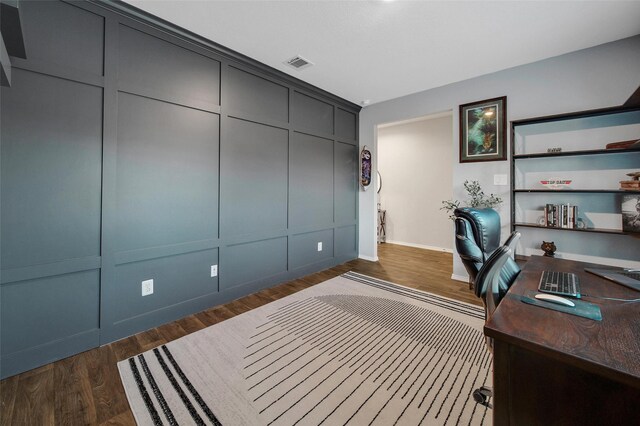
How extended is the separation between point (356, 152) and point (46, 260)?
157 inches

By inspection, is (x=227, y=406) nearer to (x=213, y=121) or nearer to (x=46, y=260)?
(x=46, y=260)

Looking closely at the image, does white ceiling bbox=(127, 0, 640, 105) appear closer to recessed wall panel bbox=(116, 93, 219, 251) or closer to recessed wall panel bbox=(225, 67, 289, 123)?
recessed wall panel bbox=(225, 67, 289, 123)

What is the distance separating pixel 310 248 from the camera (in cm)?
375

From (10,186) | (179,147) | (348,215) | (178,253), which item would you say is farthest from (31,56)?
(348,215)

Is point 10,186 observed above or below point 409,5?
below

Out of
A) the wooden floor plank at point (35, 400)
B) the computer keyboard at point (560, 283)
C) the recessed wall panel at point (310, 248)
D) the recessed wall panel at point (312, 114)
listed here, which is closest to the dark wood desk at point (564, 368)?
the computer keyboard at point (560, 283)

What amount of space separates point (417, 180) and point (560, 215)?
2.98 meters

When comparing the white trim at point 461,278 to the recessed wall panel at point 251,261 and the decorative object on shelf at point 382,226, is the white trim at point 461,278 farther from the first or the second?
the decorative object on shelf at point 382,226

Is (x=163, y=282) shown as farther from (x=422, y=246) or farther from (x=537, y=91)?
(x=422, y=246)

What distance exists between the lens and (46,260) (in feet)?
5.76

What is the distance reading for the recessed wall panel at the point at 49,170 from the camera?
163cm

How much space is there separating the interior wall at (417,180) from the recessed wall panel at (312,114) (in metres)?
2.48

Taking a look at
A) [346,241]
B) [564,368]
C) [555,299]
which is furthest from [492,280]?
[346,241]

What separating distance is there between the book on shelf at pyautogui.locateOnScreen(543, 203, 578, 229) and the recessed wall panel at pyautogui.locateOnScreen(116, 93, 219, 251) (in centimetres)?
351
